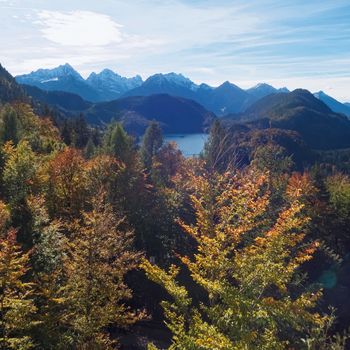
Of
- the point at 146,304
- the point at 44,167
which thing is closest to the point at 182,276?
the point at 146,304

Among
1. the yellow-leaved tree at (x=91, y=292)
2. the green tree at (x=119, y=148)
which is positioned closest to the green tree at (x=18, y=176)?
the yellow-leaved tree at (x=91, y=292)

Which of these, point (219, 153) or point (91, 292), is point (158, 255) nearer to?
point (219, 153)

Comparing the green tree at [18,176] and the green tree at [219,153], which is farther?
the green tree at [18,176]

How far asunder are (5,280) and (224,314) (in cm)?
910

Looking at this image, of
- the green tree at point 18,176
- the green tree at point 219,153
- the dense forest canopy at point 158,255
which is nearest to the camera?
the dense forest canopy at point 158,255

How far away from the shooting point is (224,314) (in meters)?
13.1

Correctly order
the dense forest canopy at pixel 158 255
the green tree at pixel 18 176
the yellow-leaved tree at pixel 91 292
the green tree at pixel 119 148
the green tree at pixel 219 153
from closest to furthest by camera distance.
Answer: the dense forest canopy at pixel 158 255
the yellow-leaved tree at pixel 91 292
the green tree at pixel 219 153
the green tree at pixel 18 176
the green tree at pixel 119 148

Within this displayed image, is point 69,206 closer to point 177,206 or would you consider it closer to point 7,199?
point 7,199

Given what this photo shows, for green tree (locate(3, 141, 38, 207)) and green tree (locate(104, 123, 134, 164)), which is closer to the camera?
green tree (locate(3, 141, 38, 207))

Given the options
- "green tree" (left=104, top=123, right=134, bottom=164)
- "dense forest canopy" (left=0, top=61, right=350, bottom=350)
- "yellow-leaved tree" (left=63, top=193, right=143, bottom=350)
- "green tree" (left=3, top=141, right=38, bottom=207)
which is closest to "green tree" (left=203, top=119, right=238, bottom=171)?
"dense forest canopy" (left=0, top=61, right=350, bottom=350)

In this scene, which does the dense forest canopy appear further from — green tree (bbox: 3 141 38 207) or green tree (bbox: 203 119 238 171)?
green tree (bbox: 203 119 238 171)

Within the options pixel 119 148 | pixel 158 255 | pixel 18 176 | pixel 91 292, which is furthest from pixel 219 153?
pixel 119 148

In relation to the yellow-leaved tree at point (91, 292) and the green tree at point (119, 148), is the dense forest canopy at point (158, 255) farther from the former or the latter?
the green tree at point (119, 148)

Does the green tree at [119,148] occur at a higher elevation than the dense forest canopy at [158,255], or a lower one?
higher
